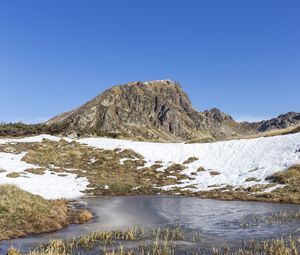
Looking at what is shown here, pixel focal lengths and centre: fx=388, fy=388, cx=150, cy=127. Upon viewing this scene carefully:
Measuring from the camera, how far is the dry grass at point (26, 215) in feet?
75.8

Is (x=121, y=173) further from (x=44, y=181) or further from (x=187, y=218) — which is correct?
(x=187, y=218)

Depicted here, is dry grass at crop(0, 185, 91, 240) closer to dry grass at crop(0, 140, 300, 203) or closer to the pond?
the pond

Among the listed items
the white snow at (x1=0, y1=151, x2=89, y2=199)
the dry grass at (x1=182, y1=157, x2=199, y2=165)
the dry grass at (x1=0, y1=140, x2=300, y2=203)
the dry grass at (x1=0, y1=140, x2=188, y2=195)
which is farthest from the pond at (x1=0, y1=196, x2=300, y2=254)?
the dry grass at (x1=182, y1=157, x2=199, y2=165)

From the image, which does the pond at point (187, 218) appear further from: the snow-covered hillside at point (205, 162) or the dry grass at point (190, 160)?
the dry grass at point (190, 160)

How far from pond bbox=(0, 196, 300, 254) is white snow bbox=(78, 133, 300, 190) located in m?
10.5

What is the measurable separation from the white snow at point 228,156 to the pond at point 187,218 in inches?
415

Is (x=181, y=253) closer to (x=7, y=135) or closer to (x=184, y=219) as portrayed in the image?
(x=184, y=219)

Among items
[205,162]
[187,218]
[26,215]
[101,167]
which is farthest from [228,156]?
[26,215]

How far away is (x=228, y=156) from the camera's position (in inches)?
2233

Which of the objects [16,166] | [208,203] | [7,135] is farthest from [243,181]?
[7,135]

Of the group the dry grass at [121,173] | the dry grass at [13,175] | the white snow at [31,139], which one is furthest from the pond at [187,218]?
the white snow at [31,139]

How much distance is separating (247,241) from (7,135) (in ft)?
216

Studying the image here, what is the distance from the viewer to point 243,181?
4588cm

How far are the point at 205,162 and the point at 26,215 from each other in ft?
115
